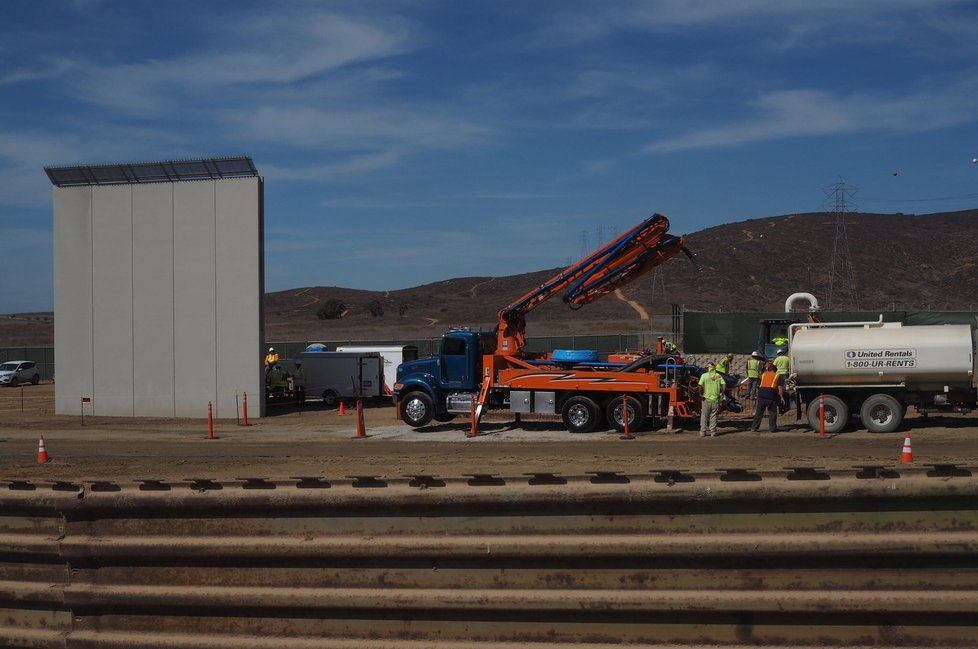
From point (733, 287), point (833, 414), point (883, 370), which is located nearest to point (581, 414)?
point (833, 414)

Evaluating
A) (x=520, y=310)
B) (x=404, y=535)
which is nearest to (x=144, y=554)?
(x=404, y=535)

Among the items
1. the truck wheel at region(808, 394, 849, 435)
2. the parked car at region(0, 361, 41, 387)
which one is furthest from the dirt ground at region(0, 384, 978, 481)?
the parked car at region(0, 361, 41, 387)

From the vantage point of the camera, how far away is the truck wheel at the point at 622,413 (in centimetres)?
2436

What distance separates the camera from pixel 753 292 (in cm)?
10362

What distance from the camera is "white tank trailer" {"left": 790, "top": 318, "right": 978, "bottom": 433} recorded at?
22.1 metres

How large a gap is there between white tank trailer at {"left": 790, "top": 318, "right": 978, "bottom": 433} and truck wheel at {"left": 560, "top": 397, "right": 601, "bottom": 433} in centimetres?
520

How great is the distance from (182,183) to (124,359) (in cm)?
650

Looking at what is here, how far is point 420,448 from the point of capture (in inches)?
878

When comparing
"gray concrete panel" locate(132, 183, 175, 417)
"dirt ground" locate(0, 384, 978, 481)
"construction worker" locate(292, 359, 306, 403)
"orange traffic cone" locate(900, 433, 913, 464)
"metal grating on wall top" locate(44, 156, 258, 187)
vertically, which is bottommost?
"dirt ground" locate(0, 384, 978, 481)

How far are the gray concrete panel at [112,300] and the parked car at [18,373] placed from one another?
1062 inches

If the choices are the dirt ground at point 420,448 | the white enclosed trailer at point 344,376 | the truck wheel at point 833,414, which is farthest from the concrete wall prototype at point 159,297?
the truck wheel at point 833,414

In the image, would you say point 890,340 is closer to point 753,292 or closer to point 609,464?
point 609,464

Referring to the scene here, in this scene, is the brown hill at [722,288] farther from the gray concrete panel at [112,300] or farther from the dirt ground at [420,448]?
the dirt ground at [420,448]

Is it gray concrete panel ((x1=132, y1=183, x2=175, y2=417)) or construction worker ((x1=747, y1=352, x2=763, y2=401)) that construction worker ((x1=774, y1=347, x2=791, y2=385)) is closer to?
construction worker ((x1=747, y1=352, x2=763, y2=401))
